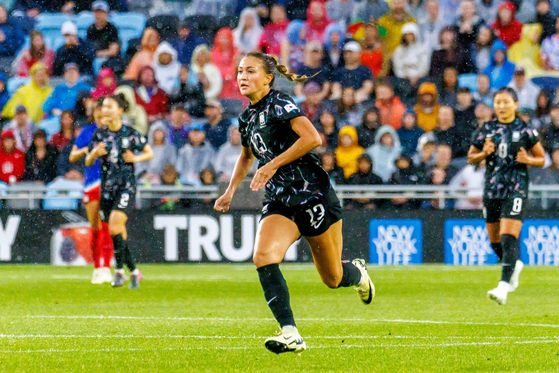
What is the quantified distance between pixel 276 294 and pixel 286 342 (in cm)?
38

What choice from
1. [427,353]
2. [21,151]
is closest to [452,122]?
[21,151]

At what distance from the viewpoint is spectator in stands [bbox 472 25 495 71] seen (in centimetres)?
1905

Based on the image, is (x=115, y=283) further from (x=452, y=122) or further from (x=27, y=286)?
(x=452, y=122)

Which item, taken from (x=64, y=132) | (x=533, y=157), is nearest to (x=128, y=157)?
(x=533, y=157)

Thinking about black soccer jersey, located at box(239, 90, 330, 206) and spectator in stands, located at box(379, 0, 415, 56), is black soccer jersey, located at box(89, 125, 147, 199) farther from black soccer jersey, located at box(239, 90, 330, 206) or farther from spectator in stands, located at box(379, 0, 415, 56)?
spectator in stands, located at box(379, 0, 415, 56)

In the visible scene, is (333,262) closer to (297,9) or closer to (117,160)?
(117,160)

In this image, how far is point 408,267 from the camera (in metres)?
16.0

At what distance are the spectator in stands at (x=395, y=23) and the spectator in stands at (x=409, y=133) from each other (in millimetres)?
2356

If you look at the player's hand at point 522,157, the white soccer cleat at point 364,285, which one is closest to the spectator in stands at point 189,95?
the player's hand at point 522,157

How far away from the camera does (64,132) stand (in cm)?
1777

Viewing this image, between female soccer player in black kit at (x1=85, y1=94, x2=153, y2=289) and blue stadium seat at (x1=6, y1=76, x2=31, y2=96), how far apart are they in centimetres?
874

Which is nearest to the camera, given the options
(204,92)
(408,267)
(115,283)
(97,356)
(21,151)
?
(97,356)

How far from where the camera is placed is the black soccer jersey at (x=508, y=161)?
9.90 metres

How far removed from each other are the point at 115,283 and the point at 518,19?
457 inches
